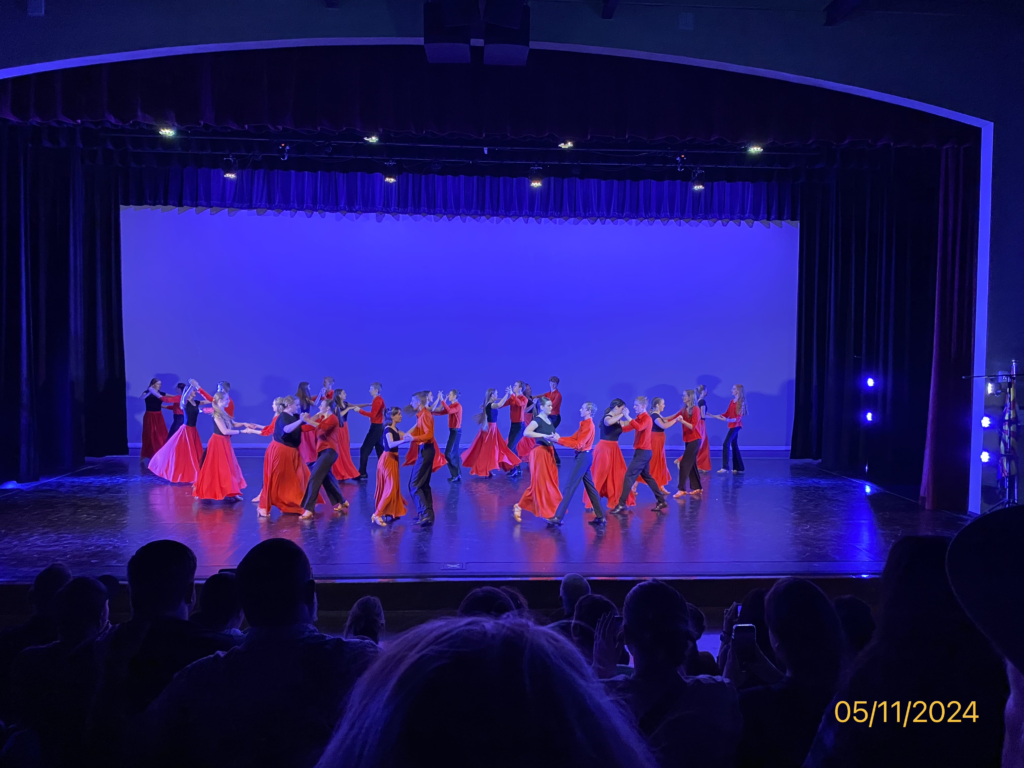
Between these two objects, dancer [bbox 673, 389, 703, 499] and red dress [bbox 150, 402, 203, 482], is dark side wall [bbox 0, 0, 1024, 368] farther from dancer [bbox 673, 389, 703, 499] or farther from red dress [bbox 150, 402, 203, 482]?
red dress [bbox 150, 402, 203, 482]

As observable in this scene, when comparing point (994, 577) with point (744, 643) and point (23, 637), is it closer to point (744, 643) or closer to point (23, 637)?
point (744, 643)

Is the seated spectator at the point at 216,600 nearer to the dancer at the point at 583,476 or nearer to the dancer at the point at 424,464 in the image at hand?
the dancer at the point at 424,464

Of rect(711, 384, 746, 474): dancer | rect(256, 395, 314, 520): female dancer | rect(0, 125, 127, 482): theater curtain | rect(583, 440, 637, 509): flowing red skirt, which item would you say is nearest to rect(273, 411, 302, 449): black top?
rect(256, 395, 314, 520): female dancer

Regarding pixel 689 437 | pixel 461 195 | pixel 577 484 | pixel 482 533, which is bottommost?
pixel 482 533

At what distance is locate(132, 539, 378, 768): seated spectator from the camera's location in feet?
4.56

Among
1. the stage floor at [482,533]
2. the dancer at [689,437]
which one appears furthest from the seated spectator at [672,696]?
the dancer at [689,437]

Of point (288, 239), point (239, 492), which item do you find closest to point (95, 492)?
point (239, 492)

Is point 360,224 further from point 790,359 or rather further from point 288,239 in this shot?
point 790,359

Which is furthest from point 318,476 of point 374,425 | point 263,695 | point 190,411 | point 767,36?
point 767,36

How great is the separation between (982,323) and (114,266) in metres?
11.5

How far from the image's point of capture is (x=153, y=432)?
10.5m

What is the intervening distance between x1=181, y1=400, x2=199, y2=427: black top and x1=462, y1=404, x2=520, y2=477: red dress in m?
3.39

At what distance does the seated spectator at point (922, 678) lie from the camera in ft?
4.88

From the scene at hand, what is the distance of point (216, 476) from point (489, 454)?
11.5 feet
